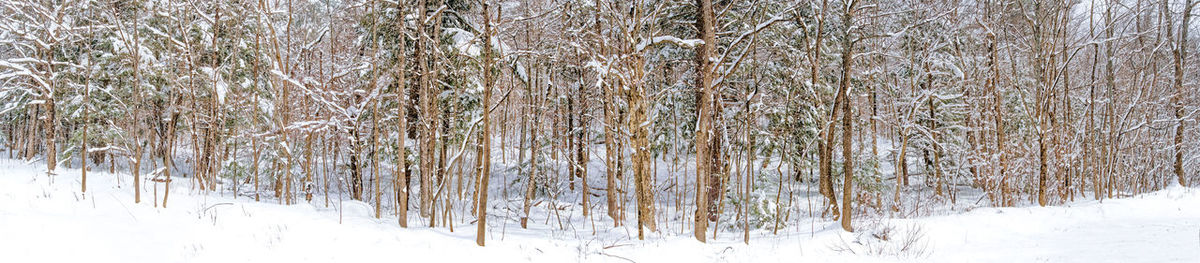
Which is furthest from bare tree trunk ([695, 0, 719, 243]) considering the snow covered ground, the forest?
the snow covered ground

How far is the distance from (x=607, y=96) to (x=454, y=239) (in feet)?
12.3

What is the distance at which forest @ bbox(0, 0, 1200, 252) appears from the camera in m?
9.45

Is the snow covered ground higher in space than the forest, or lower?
lower

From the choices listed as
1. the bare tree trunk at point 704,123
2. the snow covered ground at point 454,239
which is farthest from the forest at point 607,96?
the snow covered ground at point 454,239

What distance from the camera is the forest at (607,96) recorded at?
9.45 metres

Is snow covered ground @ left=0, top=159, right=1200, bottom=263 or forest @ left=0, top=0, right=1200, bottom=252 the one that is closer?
snow covered ground @ left=0, top=159, right=1200, bottom=263

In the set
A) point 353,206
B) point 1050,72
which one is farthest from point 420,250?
point 1050,72

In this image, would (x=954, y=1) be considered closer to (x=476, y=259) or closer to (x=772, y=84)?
(x=772, y=84)

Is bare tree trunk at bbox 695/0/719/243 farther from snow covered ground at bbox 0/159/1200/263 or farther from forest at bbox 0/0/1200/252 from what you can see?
snow covered ground at bbox 0/159/1200/263

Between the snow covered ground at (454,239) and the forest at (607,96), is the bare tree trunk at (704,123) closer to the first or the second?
the forest at (607,96)

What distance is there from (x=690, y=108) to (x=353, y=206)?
8.23 meters

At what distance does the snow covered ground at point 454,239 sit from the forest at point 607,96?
49 cm

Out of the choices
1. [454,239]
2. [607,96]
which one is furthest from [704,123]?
[454,239]

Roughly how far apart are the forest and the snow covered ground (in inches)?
19.1
